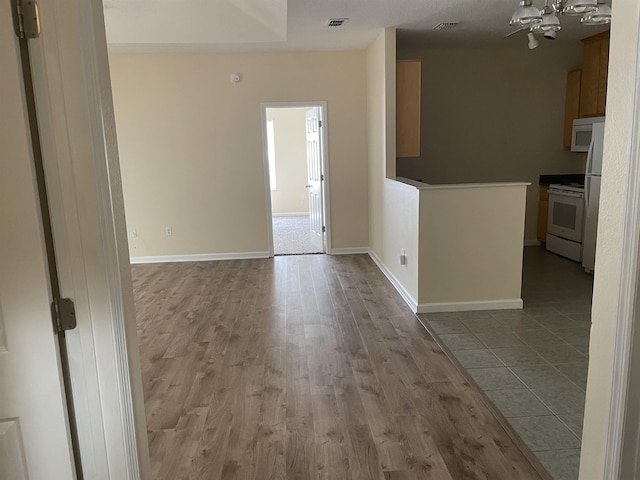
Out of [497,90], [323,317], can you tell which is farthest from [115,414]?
[497,90]

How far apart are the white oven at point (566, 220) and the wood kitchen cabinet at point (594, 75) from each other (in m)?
1.00

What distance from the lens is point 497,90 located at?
6266mm

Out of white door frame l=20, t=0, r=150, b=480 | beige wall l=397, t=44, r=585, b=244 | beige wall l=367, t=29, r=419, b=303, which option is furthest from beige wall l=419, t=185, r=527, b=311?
white door frame l=20, t=0, r=150, b=480

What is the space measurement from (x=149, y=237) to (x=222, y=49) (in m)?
2.55

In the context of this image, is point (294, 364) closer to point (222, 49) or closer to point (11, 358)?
point (11, 358)

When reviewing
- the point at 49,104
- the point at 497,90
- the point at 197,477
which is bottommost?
the point at 197,477

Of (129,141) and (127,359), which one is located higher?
(129,141)

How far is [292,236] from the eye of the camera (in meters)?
8.00

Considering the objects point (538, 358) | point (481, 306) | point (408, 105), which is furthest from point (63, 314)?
point (408, 105)

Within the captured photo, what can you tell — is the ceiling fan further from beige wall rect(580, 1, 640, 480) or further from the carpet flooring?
the carpet flooring

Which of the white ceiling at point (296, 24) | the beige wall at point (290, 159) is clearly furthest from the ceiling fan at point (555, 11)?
the beige wall at point (290, 159)

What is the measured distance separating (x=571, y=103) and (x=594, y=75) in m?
0.54

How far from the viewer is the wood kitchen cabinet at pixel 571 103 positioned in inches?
241

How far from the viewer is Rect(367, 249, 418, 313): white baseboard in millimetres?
4251
